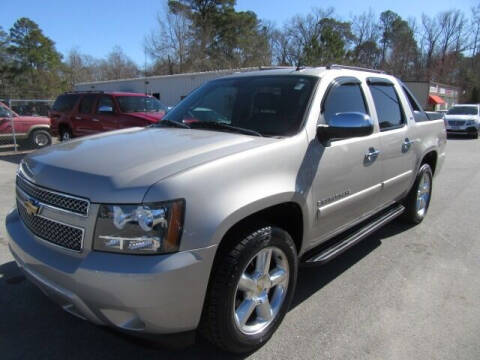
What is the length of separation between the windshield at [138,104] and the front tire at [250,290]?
8850 mm

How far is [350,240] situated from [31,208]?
2513mm

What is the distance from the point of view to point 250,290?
8.17 ft

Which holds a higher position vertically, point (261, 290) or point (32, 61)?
point (32, 61)

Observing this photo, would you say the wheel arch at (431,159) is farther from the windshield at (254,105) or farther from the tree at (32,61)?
the tree at (32,61)

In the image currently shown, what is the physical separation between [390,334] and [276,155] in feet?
5.09

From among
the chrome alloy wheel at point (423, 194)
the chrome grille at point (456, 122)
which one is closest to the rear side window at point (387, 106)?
the chrome alloy wheel at point (423, 194)

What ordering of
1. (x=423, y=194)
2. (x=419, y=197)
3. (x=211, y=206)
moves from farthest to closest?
1. (x=423, y=194)
2. (x=419, y=197)
3. (x=211, y=206)

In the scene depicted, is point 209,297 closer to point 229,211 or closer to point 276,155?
point 229,211

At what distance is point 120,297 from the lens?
191cm

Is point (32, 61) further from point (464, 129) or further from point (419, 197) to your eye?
point (419, 197)

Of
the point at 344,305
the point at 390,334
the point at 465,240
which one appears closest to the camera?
the point at 390,334

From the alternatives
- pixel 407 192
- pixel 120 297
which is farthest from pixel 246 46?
pixel 120 297

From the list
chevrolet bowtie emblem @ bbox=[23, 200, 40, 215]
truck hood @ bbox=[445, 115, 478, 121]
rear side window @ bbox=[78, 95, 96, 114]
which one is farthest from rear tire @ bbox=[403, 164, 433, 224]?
truck hood @ bbox=[445, 115, 478, 121]

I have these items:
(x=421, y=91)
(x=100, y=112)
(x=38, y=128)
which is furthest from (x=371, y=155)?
(x=421, y=91)
